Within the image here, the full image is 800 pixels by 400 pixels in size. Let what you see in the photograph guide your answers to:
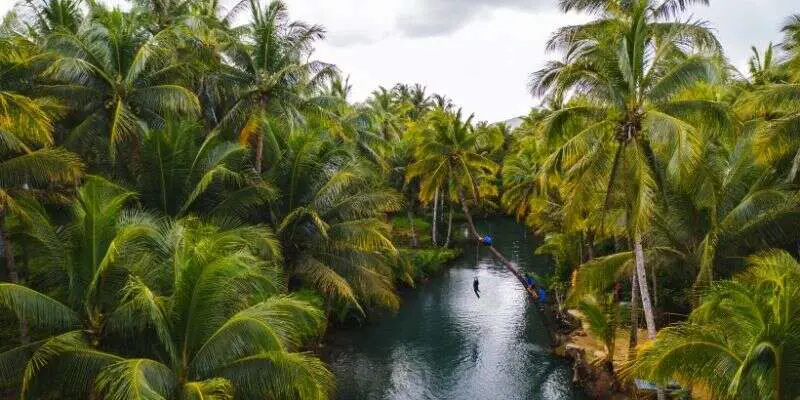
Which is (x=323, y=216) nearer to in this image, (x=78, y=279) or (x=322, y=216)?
(x=322, y=216)

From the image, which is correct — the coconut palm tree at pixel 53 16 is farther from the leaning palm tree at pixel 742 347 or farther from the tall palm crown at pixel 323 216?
the leaning palm tree at pixel 742 347

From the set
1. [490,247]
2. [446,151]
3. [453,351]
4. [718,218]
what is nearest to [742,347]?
[718,218]

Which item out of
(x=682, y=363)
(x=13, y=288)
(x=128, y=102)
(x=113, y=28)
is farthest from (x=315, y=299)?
(x=682, y=363)

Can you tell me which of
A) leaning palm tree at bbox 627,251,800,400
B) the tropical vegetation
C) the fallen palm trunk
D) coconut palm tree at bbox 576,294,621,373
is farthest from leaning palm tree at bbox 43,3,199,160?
the fallen palm trunk

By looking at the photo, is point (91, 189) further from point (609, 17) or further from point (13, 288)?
point (609, 17)

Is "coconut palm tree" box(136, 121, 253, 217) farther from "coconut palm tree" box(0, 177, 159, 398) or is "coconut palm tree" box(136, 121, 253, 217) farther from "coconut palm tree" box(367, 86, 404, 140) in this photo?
"coconut palm tree" box(367, 86, 404, 140)

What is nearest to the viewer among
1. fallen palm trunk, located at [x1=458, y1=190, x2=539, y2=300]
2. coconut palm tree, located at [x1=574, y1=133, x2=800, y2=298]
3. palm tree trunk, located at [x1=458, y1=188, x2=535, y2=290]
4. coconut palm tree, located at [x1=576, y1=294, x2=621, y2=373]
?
coconut palm tree, located at [x1=574, y1=133, x2=800, y2=298]
